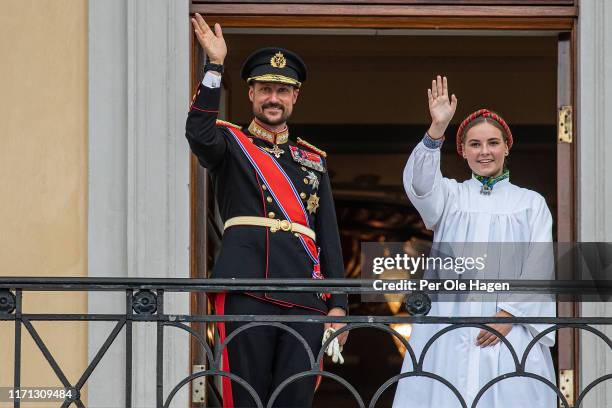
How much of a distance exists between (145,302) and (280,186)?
0.79 meters

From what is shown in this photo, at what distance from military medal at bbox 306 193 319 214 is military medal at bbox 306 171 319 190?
38 mm

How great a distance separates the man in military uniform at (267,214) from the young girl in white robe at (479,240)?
0.39 metres

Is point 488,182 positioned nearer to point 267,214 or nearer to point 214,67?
point 267,214

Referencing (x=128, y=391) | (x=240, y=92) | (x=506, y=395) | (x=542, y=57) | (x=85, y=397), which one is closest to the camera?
(x=128, y=391)

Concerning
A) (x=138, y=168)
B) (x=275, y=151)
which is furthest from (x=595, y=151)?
(x=138, y=168)

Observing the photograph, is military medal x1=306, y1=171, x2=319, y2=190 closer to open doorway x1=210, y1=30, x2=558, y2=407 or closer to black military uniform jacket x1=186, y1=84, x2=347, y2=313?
black military uniform jacket x1=186, y1=84, x2=347, y2=313

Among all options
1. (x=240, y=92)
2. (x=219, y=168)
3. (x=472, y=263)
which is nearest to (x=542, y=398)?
(x=472, y=263)

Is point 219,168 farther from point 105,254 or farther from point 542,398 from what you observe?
point 542,398

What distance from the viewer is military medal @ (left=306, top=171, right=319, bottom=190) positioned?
19.2 feet

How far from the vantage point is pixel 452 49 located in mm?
9164

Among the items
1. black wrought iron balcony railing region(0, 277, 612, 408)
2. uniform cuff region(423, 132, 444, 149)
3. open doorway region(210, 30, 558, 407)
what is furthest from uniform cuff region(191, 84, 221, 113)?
open doorway region(210, 30, 558, 407)

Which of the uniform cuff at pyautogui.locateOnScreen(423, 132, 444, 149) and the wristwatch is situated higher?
the wristwatch

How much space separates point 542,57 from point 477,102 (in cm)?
63

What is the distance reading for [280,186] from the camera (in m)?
5.79
